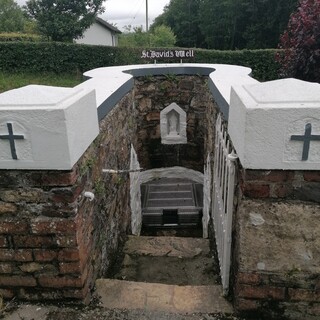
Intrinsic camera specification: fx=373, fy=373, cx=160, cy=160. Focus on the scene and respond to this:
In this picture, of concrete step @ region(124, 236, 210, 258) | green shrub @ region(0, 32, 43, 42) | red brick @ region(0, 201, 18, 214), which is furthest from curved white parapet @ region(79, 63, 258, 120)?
green shrub @ region(0, 32, 43, 42)

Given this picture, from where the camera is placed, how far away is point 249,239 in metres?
2.34

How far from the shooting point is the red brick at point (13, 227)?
8.05ft

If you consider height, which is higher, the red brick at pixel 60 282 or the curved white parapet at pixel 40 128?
the curved white parapet at pixel 40 128

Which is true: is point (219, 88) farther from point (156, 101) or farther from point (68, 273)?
point (156, 101)

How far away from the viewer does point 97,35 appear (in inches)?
1280

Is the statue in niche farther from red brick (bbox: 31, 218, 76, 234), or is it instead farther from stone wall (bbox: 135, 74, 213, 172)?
red brick (bbox: 31, 218, 76, 234)

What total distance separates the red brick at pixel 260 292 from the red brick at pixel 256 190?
2.08 ft

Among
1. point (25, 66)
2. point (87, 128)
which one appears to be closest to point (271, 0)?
point (25, 66)

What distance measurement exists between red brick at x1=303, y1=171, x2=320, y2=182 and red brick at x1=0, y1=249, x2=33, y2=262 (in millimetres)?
1836

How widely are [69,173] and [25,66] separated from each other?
1446 cm

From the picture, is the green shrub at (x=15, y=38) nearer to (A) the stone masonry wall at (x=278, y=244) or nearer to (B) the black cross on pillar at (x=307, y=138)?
(A) the stone masonry wall at (x=278, y=244)

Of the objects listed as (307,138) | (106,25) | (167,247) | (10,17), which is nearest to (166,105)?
(167,247)

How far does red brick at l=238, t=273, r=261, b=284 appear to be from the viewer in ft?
7.90

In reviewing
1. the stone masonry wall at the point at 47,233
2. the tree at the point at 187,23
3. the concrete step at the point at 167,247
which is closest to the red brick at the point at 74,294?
the stone masonry wall at the point at 47,233
